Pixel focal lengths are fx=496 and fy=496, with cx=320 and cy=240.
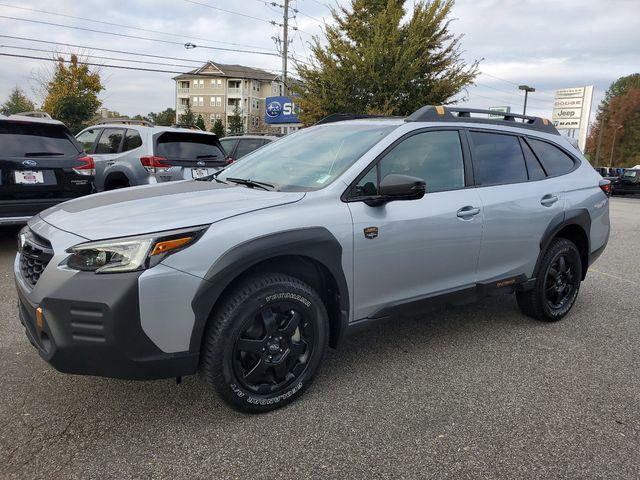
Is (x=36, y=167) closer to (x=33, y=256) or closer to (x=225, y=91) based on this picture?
(x=33, y=256)

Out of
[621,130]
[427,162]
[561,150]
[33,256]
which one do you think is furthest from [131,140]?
[621,130]

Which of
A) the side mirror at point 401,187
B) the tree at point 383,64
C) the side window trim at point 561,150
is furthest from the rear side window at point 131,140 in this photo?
the tree at point 383,64

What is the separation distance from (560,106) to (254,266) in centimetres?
5158

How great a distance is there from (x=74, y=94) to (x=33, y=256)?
28737 mm

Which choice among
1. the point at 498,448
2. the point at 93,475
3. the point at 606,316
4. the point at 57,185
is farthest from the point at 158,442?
the point at 57,185

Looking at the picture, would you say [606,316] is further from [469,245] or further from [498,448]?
[498,448]

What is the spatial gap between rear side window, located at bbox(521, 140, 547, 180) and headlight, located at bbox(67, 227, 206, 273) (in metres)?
3.05

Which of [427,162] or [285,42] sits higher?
[285,42]

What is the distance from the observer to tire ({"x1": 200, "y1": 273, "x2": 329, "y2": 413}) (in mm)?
2502

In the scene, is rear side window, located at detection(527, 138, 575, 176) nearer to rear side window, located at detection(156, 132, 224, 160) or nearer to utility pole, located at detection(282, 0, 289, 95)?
rear side window, located at detection(156, 132, 224, 160)

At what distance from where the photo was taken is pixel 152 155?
294 inches

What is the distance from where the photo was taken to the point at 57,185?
6.01 m

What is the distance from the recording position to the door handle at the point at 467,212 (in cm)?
343

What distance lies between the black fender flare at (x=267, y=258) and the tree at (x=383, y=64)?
14970mm
